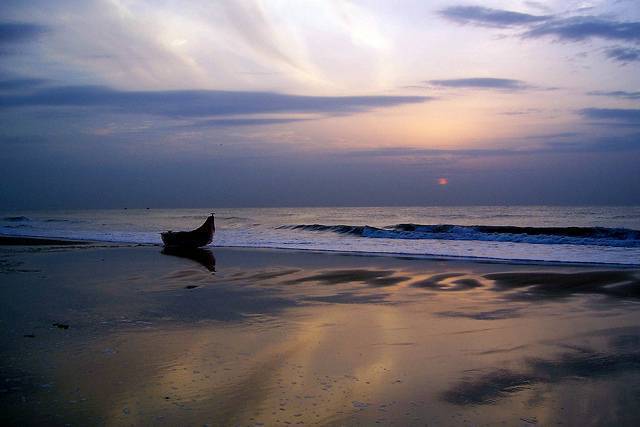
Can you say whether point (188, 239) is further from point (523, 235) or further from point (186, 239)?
point (523, 235)

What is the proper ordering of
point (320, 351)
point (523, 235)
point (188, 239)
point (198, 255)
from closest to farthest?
point (320, 351)
point (198, 255)
point (188, 239)
point (523, 235)

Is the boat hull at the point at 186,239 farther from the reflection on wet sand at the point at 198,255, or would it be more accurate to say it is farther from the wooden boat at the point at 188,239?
the reflection on wet sand at the point at 198,255

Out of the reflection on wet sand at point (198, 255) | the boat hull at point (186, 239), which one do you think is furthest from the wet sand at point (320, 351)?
the boat hull at point (186, 239)

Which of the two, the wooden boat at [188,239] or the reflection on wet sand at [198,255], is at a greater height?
the wooden boat at [188,239]

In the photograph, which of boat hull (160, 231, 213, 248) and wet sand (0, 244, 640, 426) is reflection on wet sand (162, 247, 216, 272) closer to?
boat hull (160, 231, 213, 248)

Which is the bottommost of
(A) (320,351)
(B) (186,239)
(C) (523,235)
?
(B) (186,239)

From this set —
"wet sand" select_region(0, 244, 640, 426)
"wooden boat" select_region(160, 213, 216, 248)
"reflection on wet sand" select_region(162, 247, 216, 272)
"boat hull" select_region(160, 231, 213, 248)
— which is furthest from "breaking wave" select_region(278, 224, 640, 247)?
"wet sand" select_region(0, 244, 640, 426)

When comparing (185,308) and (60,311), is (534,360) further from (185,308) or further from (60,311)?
(60,311)

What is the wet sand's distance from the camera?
5023 mm

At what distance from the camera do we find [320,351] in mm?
7000

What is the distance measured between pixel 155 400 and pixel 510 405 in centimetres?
339

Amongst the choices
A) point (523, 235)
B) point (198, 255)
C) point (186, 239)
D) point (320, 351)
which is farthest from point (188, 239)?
point (320, 351)

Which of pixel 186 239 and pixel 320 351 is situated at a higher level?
pixel 320 351

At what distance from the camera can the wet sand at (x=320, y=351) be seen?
5.02m
